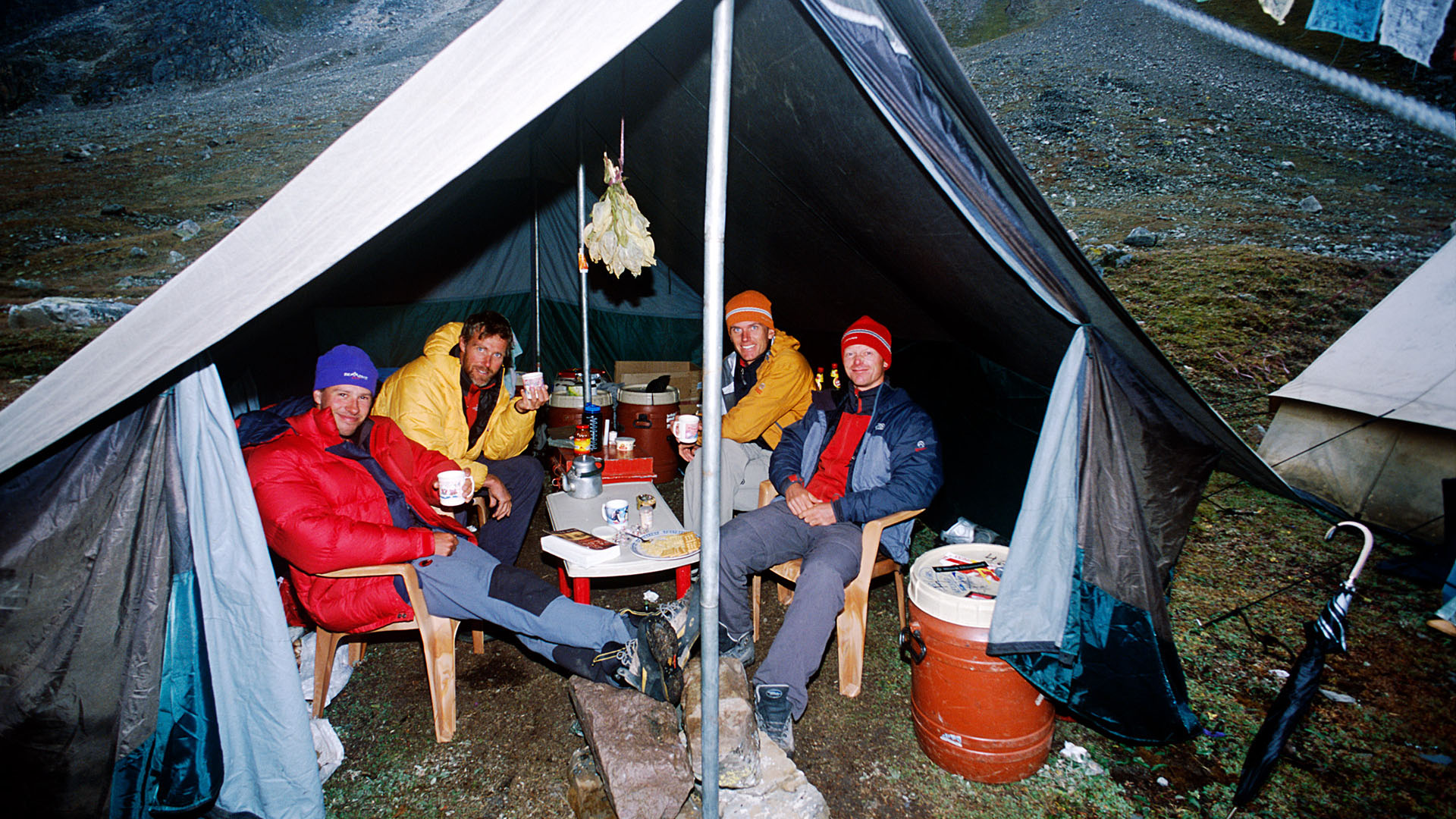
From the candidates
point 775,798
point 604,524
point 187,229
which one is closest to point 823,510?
point 604,524

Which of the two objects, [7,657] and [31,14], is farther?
[31,14]

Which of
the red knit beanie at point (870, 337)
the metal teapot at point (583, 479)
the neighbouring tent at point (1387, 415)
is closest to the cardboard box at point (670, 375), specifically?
the metal teapot at point (583, 479)

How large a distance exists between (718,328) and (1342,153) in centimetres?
2914

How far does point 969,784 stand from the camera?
6.65 feet

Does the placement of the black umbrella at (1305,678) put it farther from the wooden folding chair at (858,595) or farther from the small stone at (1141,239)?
the small stone at (1141,239)

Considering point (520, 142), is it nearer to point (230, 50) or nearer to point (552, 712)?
point (552, 712)

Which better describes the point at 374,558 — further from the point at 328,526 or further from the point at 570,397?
the point at 570,397

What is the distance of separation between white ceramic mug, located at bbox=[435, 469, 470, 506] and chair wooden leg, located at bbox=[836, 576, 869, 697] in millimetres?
1522

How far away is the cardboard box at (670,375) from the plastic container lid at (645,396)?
24.8 inches

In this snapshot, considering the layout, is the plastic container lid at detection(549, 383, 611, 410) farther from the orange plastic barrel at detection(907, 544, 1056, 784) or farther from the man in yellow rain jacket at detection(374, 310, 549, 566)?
the orange plastic barrel at detection(907, 544, 1056, 784)

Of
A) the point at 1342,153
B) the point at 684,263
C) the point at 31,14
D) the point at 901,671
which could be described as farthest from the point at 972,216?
the point at 31,14

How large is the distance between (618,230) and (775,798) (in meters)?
2.47

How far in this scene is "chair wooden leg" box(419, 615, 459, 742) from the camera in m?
2.13

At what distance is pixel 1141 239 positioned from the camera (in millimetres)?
16141
